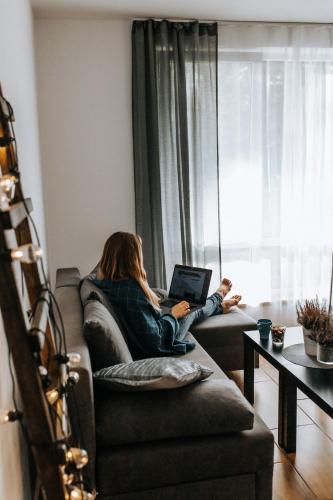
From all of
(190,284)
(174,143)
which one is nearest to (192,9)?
(174,143)

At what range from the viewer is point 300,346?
244 centimetres

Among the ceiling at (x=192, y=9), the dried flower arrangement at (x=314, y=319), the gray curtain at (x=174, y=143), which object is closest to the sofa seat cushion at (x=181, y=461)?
the dried flower arrangement at (x=314, y=319)

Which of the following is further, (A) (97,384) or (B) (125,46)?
(B) (125,46)

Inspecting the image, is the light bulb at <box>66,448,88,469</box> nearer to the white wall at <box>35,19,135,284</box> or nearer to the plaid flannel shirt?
the plaid flannel shirt

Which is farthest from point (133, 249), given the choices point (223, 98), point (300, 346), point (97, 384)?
point (223, 98)

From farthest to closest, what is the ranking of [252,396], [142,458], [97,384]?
[252,396] → [97,384] → [142,458]

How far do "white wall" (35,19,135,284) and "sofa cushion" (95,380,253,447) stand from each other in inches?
81.4

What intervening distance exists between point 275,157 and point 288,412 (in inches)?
85.8

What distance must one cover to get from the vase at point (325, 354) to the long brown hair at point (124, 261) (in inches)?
31.4

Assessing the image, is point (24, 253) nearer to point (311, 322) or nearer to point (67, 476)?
point (67, 476)

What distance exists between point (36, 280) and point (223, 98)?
120 inches

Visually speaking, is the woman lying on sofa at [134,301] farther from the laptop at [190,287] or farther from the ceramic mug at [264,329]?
the laptop at [190,287]

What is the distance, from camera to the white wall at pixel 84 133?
3.51 metres

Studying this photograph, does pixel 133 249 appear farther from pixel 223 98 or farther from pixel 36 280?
pixel 223 98
